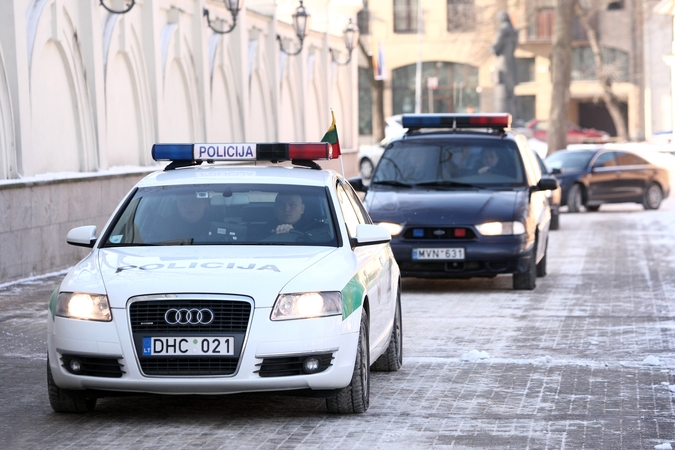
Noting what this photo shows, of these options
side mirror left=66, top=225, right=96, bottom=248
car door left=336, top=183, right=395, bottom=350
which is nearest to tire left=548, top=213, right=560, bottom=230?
car door left=336, top=183, right=395, bottom=350

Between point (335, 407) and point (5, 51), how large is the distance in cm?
999

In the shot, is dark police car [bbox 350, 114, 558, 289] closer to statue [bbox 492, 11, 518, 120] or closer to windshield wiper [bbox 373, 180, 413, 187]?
windshield wiper [bbox 373, 180, 413, 187]

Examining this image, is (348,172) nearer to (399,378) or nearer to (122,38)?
(122,38)

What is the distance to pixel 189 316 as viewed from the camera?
7.05m

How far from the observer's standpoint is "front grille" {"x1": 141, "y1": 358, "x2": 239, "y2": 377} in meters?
7.07

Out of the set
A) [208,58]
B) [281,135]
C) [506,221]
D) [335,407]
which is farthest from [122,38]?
[335,407]

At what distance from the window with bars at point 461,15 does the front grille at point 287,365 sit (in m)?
64.4

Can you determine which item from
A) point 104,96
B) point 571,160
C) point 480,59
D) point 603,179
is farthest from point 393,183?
point 480,59

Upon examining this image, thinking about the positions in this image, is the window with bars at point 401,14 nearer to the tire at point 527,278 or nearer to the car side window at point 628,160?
the car side window at point 628,160

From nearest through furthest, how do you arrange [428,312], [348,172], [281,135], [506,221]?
[428,312], [506,221], [281,135], [348,172]

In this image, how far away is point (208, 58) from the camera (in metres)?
26.2

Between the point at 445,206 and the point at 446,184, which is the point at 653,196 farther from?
the point at 445,206

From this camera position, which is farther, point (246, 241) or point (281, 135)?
point (281, 135)

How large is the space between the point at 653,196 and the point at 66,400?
25.1 meters
